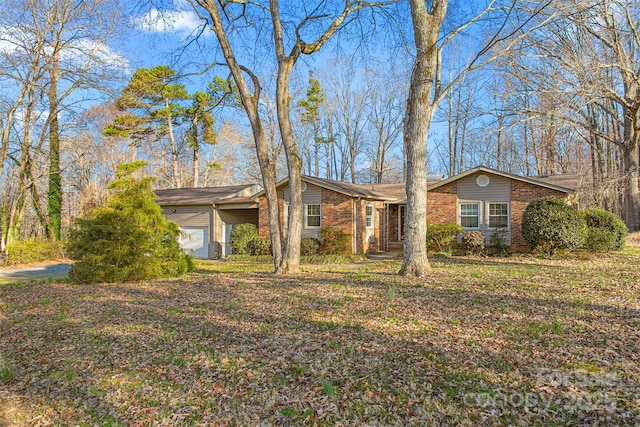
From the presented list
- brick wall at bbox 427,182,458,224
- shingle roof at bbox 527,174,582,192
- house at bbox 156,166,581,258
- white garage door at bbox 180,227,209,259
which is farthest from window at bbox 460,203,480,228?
white garage door at bbox 180,227,209,259

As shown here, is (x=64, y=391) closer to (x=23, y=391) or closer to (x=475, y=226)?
(x=23, y=391)

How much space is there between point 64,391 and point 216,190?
56.8 ft

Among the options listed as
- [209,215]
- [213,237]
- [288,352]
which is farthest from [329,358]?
[209,215]

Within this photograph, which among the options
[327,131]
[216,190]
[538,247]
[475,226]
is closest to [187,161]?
[327,131]

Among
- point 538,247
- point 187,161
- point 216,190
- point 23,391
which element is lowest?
point 23,391

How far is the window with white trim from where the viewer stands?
17.6 m

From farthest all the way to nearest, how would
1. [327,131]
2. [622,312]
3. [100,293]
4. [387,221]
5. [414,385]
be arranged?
[327,131] < [387,221] < [100,293] < [622,312] < [414,385]

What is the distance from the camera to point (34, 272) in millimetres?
13586

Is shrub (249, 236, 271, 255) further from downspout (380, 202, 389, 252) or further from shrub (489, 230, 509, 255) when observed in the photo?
shrub (489, 230, 509, 255)

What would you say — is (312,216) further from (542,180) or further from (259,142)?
(542,180)

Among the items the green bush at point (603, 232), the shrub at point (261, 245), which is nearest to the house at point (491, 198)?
the green bush at point (603, 232)

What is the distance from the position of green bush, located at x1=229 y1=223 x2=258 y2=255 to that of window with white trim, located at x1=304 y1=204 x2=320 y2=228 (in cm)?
240

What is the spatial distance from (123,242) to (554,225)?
13171mm

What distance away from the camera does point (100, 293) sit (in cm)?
886
